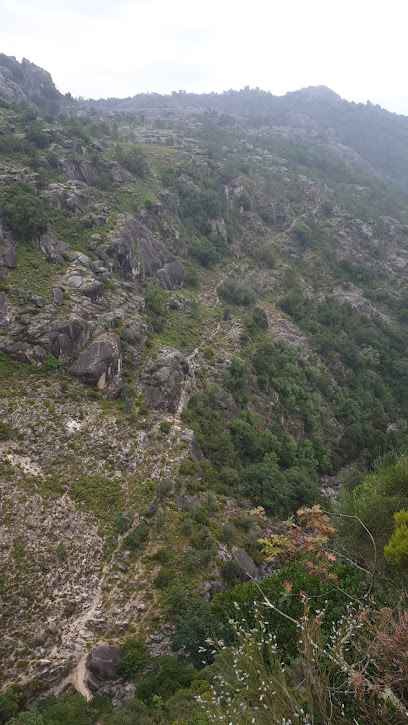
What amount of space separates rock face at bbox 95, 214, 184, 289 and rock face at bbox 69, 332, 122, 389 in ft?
55.4

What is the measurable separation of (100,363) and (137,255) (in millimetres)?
26105

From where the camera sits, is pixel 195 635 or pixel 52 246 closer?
pixel 195 635

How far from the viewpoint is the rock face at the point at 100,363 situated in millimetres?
36500

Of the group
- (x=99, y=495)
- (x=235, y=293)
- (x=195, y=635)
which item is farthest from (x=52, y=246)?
(x=195, y=635)

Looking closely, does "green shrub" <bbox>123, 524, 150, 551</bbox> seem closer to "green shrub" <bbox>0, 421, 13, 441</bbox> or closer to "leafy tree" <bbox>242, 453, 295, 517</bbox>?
"green shrub" <bbox>0, 421, 13, 441</bbox>

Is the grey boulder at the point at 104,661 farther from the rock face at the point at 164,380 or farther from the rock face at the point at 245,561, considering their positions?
A: the rock face at the point at 164,380

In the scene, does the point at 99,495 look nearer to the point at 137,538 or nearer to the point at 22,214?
the point at 137,538

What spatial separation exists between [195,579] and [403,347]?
62.9m

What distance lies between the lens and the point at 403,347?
69562 mm

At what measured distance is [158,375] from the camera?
40.6m

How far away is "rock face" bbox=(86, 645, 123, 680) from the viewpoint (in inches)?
799

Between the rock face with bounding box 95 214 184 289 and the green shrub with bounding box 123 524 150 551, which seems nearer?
the green shrub with bounding box 123 524 150 551

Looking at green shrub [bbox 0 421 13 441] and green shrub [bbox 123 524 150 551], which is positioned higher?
green shrub [bbox 0 421 13 441]

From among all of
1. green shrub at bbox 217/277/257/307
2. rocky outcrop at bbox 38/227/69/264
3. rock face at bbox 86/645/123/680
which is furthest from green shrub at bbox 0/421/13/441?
green shrub at bbox 217/277/257/307
